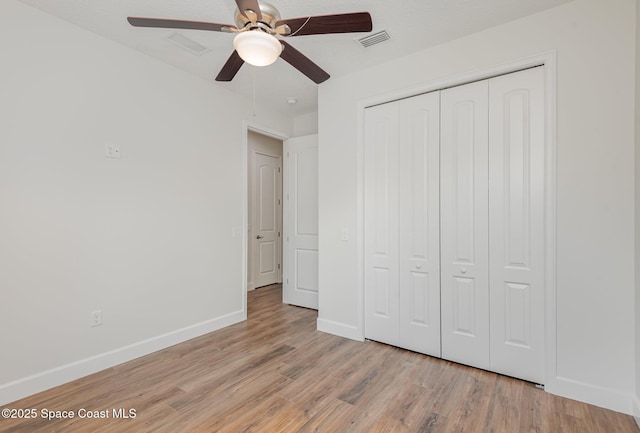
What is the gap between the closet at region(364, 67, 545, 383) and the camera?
90.2 inches

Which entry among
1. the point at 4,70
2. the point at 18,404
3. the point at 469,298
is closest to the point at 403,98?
the point at 469,298

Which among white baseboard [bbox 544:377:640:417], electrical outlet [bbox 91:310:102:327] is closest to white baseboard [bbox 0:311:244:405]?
electrical outlet [bbox 91:310:102:327]

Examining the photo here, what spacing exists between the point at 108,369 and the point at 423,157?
3.27 meters

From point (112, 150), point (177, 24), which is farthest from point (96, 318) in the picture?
point (177, 24)

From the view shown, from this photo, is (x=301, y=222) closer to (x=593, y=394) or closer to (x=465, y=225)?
(x=465, y=225)

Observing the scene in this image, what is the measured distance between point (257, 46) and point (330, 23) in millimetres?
461

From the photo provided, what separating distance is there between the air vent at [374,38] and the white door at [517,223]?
0.93m

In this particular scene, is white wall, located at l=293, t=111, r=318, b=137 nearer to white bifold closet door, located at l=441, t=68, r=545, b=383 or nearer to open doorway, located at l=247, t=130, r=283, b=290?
open doorway, located at l=247, t=130, r=283, b=290

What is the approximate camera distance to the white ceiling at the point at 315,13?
2.13 meters

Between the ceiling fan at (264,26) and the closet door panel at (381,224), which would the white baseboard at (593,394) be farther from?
the ceiling fan at (264,26)

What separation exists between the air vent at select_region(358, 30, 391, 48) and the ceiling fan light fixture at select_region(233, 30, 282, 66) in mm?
1194

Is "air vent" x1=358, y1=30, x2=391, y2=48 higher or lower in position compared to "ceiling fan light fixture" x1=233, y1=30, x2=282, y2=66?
higher

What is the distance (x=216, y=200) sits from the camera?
11.4ft

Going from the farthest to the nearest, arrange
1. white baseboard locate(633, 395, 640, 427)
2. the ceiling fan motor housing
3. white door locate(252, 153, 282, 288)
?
white door locate(252, 153, 282, 288) → white baseboard locate(633, 395, 640, 427) → the ceiling fan motor housing
